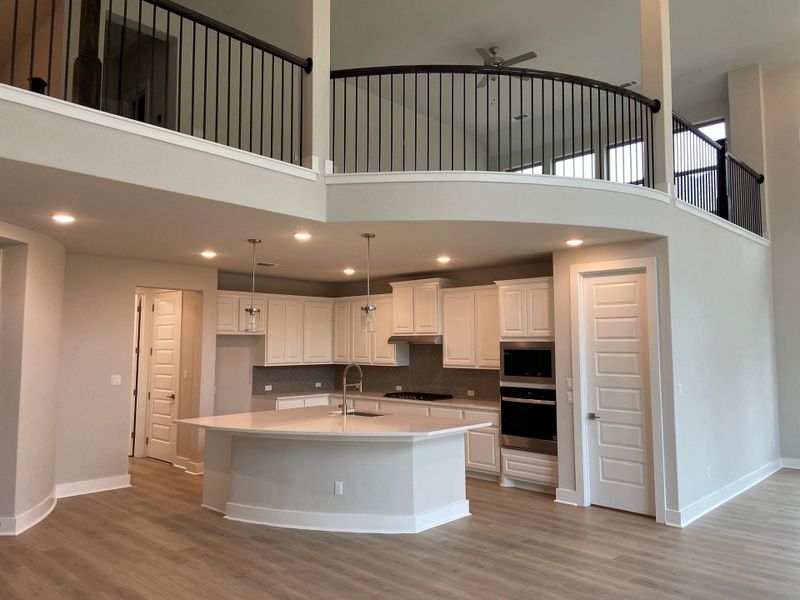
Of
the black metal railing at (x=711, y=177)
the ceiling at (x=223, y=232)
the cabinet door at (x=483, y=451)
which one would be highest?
the black metal railing at (x=711, y=177)

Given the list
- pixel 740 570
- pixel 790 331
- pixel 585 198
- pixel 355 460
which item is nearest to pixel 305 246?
pixel 355 460

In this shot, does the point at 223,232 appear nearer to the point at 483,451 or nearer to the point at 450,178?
the point at 450,178

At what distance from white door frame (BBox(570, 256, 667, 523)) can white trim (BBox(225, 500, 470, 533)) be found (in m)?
1.50

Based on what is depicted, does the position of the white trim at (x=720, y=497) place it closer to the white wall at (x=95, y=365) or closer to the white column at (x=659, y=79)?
the white column at (x=659, y=79)

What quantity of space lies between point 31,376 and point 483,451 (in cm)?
482

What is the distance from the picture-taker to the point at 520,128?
7.99 m

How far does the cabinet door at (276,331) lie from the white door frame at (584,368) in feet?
14.5

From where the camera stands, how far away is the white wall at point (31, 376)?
5172 millimetres

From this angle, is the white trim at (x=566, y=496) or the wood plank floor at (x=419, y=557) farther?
the white trim at (x=566, y=496)

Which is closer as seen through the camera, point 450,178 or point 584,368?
point 450,178

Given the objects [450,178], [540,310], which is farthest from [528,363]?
[450,178]

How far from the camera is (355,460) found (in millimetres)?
5227

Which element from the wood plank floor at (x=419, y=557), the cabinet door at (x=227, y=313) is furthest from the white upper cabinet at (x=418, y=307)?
the wood plank floor at (x=419, y=557)

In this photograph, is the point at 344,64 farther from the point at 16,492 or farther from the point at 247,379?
the point at 16,492
